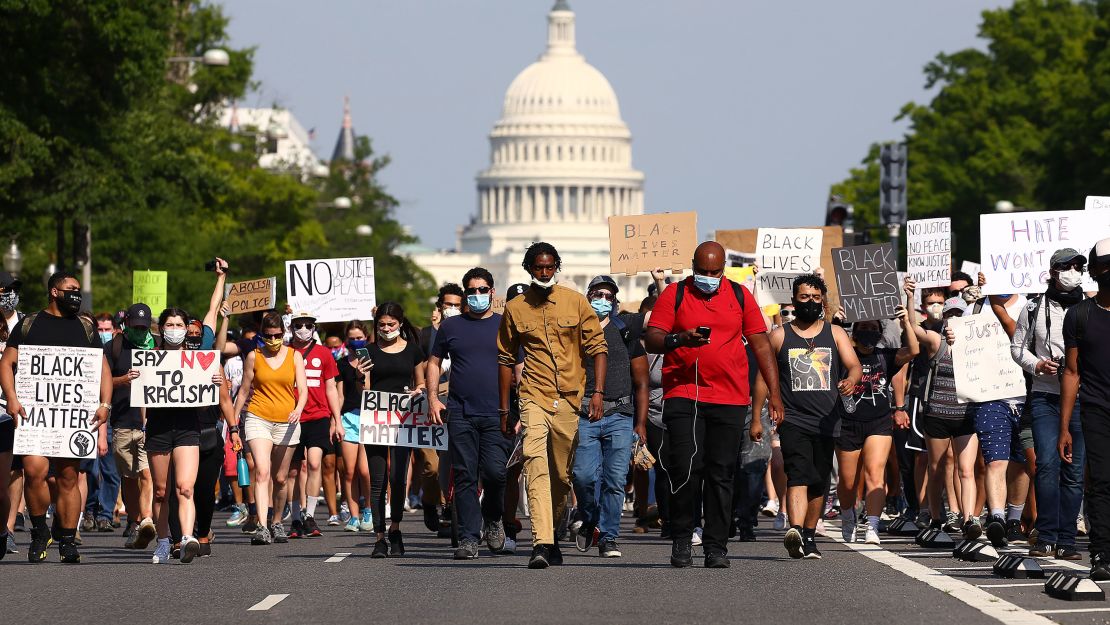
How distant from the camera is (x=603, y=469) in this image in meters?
16.0

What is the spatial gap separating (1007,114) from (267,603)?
56.8 meters

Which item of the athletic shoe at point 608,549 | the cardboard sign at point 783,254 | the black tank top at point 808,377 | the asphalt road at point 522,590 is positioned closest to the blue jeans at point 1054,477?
the asphalt road at point 522,590

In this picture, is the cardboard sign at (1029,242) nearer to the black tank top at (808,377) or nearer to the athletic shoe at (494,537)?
the black tank top at (808,377)

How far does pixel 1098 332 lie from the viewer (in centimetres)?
1285

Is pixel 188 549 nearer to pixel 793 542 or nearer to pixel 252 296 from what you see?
pixel 793 542

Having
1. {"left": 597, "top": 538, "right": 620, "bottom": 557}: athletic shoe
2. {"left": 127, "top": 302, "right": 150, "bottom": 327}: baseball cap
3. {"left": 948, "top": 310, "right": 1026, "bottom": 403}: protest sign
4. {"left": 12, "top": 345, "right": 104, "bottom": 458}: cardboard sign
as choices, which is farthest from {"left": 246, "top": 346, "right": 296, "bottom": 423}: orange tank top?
{"left": 948, "top": 310, "right": 1026, "bottom": 403}: protest sign

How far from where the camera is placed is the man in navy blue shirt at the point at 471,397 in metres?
15.0

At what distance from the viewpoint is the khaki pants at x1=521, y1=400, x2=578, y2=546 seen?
1442 cm

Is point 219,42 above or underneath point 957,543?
above

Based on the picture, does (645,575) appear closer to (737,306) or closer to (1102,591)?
(737,306)

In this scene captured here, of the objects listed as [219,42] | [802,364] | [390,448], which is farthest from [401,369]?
[219,42]

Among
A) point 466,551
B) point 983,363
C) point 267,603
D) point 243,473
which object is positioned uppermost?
point 983,363

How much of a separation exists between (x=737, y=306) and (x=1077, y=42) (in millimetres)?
53039

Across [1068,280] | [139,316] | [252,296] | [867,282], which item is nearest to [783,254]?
[252,296]
